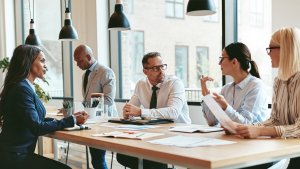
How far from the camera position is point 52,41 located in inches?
287

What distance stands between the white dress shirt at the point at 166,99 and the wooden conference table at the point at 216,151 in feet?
2.92

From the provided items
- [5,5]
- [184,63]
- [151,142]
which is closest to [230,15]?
[184,63]

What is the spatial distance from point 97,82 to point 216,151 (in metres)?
2.68

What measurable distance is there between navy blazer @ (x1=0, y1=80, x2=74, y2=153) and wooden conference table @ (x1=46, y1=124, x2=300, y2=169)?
Result: 45 centimetres

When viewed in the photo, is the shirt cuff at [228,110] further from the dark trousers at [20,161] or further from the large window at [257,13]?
the large window at [257,13]

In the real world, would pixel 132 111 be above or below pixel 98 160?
above

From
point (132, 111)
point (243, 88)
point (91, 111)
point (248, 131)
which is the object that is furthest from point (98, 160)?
point (248, 131)

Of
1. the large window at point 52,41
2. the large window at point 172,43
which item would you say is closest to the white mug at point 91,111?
the large window at point 172,43

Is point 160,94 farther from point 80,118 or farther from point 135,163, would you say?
point 80,118

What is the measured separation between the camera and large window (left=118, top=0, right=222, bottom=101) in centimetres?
448

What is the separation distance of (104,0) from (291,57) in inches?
161

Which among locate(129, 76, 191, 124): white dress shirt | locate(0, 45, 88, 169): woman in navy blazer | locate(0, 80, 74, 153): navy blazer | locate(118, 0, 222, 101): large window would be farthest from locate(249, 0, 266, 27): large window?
locate(0, 80, 74, 153): navy blazer

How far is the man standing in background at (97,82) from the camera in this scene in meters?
4.10

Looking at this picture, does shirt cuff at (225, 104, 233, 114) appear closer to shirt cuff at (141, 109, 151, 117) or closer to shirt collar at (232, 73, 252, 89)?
shirt collar at (232, 73, 252, 89)
